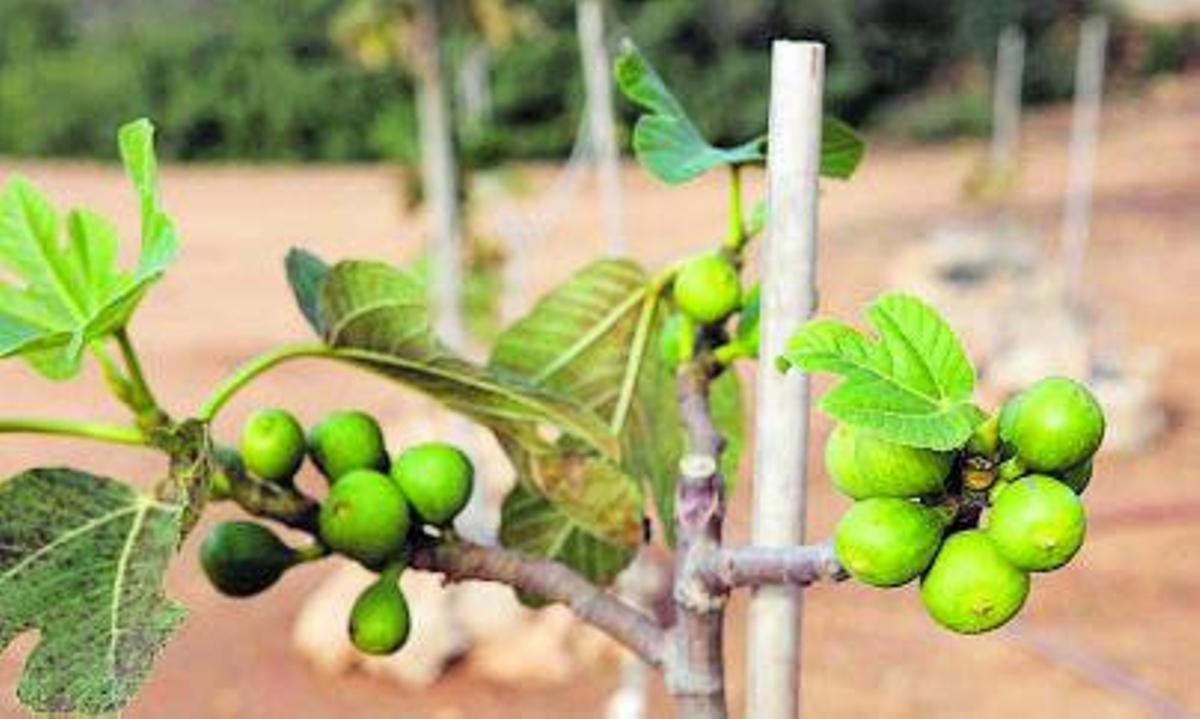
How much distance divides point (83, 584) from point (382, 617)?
5.3 inches

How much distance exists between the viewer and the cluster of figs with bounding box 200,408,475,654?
26.0 inches

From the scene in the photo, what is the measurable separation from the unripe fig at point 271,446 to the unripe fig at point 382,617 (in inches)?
2.3

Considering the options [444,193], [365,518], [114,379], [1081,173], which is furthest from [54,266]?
[1081,173]

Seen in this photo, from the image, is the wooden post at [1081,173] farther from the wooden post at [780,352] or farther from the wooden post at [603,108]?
the wooden post at [780,352]

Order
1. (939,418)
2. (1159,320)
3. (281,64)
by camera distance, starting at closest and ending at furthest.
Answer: (939,418), (1159,320), (281,64)

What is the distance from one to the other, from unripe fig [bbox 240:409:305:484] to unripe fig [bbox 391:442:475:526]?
0.05 m

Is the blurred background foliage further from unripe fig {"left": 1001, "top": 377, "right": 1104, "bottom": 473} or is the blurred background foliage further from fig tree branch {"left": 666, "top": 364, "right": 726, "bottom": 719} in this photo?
unripe fig {"left": 1001, "top": 377, "right": 1104, "bottom": 473}

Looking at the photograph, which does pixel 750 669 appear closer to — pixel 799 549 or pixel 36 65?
pixel 799 549

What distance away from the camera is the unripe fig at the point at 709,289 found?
72 centimetres

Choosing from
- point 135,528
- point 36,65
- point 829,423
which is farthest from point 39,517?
point 36,65

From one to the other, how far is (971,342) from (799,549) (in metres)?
6.52

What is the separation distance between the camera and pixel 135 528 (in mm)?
608

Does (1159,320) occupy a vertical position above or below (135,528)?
below


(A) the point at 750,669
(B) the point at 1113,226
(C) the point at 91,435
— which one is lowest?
(B) the point at 1113,226
